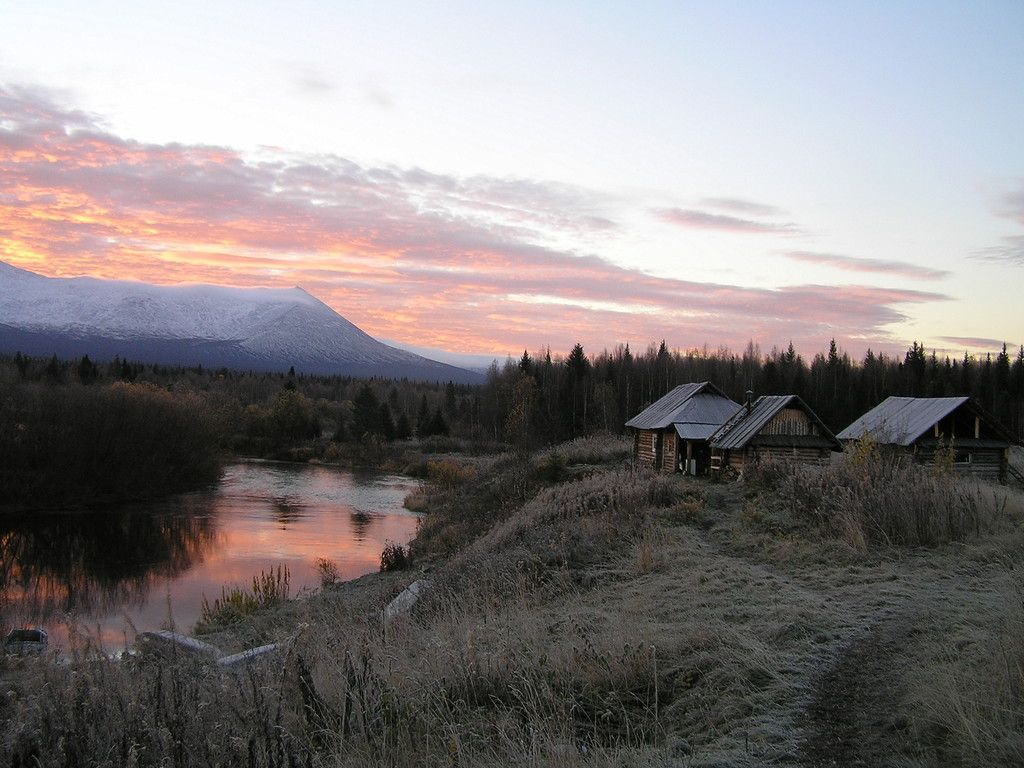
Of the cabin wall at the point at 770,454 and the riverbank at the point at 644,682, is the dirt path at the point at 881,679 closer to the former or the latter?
the riverbank at the point at 644,682

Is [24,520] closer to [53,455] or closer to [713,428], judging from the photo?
[53,455]

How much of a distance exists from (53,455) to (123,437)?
12.4ft

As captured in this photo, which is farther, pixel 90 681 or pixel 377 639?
pixel 377 639

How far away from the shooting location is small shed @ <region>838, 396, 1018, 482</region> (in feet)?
90.1

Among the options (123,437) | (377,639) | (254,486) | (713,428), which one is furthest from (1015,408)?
(377,639)

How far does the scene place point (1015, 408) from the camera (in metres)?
77.2

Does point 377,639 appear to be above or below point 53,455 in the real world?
above

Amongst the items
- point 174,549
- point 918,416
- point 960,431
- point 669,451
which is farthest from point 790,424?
point 174,549

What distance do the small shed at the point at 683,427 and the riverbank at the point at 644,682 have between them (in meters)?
22.7

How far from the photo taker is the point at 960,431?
28938 millimetres

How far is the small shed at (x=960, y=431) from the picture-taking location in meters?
27.5

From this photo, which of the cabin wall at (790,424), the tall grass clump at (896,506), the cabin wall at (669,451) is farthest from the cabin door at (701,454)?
the tall grass clump at (896,506)

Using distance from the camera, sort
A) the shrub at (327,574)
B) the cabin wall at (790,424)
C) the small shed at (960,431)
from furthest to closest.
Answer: the cabin wall at (790,424)
the small shed at (960,431)
the shrub at (327,574)

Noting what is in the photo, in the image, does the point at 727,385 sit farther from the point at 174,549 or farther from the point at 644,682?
the point at 644,682
